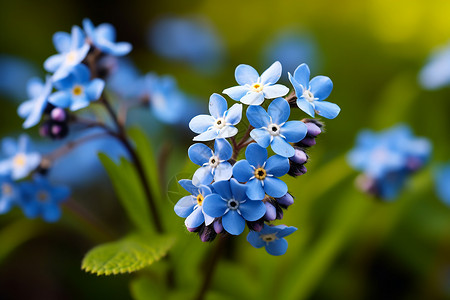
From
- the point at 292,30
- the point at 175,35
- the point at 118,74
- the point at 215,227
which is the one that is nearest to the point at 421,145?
the point at 215,227

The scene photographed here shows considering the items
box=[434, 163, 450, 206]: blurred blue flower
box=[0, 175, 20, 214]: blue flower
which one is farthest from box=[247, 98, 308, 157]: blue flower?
box=[434, 163, 450, 206]: blurred blue flower

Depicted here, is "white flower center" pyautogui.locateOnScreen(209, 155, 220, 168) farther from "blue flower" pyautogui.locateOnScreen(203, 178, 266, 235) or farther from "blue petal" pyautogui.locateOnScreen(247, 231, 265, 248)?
"blue petal" pyautogui.locateOnScreen(247, 231, 265, 248)

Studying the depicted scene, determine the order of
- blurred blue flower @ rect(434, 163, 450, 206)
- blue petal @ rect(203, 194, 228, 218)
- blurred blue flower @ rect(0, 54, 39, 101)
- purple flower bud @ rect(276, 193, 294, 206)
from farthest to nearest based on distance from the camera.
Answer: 1. blurred blue flower @ rect(0, 54, 39, 101)
2. blurred blue flower @ rect(434, 163, 450, 206)
3. purple flower bud @ rect(276, 193, 294, 206)
4. blue petal @ rect(203, 194, 228, 218)

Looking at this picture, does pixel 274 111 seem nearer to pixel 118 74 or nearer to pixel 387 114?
pixel 118 74

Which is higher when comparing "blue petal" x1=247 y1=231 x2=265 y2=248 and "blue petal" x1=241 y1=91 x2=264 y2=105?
"blue petal" x1=241 y1=91 x2=264 y2=105

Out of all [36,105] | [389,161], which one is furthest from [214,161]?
[389,161]
